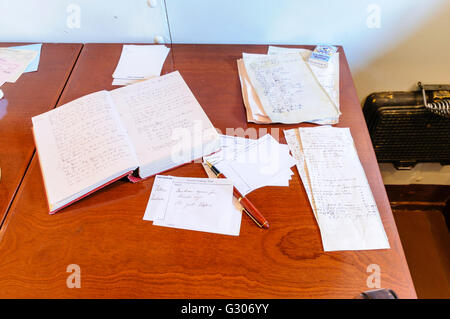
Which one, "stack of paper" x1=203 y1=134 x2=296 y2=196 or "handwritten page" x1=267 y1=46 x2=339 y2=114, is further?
"handwritten page" x1=267 y1=46 x2=339 y2=114

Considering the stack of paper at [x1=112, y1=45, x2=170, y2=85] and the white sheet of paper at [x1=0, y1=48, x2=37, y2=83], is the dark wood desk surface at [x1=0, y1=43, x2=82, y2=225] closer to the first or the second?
the white sheet of paper at [x1=0, y1=48, x2=37, y2=83]

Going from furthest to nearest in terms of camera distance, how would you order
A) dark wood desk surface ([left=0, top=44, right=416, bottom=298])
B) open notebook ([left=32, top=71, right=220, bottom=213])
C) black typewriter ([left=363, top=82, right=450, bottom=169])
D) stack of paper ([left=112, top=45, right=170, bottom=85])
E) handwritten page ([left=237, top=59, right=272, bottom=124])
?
black typewriter ([left=363, top=82, right=450, bottom=169])
stack of paper ([left=112, top=45, right=170, bottom=85])
handwritten page ([left=237, top=59, right=272, bottom=124])
open notebook ([left=32, top=71, right=220, bottom=213])
dark wood desk surface ([left=0, top=44, right=416, bottom=298])

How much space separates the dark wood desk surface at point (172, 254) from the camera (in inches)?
21.6

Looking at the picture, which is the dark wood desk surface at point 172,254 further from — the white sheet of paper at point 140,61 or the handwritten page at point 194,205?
the white sheet of paper at point 140,61

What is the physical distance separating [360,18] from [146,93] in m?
0.70

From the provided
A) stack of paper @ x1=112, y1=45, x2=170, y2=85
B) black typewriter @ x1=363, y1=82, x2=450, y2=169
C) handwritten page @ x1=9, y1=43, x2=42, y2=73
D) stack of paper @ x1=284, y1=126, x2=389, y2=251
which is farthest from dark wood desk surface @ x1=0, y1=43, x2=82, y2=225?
black typewriter @ x1=363, y1=82, x2=450, y2=169

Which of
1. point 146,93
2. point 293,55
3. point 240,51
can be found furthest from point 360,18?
point 146,93

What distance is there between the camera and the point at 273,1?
918mm

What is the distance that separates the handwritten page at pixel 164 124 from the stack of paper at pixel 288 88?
0.15 meters

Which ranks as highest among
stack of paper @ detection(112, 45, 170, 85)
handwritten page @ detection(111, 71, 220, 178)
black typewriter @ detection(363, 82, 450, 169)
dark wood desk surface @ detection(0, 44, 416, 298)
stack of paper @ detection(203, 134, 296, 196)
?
stack of paper @ detection(112, 45, 170, 85)

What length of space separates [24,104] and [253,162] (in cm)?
66

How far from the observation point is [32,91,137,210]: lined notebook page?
25.4 inches

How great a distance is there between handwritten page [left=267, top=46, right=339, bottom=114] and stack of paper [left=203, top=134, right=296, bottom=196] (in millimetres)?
244

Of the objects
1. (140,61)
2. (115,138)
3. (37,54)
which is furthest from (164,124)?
(37,54)
